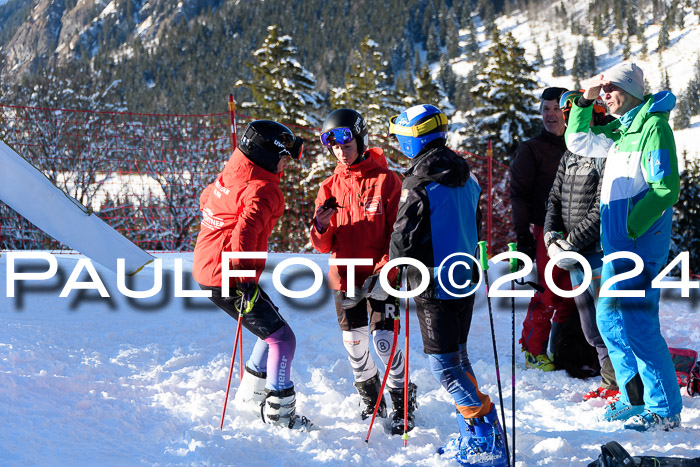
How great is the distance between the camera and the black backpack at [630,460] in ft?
9.64

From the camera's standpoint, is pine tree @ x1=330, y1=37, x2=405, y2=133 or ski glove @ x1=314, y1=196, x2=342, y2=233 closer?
ski glove @ x1=314, y1=196, x2=342, y2=233

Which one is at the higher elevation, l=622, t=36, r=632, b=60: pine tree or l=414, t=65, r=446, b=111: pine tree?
l=622, t=36, r=632, b=60: pine tree

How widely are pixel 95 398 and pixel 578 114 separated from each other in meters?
3.55

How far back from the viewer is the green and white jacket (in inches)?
138

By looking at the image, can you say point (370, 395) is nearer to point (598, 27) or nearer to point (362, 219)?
point (362, 219)

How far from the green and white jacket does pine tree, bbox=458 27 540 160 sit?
24.9 m

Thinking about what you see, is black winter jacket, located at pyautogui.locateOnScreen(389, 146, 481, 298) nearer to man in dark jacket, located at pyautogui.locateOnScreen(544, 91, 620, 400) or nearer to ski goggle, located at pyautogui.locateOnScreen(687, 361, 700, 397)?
man in dark jacket, located at pyautogui.locateOnScreen(544, 91, 620, 400)

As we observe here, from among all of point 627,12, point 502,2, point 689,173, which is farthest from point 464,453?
point 502,2

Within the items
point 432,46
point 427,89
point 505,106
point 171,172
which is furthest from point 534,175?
point 432,46

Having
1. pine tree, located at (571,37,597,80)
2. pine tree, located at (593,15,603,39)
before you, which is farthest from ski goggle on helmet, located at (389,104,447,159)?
pine tree, located at (593,15,603,39)

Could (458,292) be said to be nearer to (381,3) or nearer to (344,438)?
(344,438)

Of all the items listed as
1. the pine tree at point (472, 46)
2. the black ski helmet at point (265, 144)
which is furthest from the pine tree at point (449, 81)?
the black ski helmet at point (265, 144)

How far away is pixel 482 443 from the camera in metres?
3.32

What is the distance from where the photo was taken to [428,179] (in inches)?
129
